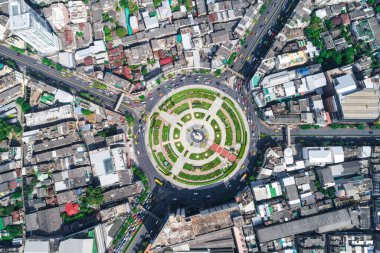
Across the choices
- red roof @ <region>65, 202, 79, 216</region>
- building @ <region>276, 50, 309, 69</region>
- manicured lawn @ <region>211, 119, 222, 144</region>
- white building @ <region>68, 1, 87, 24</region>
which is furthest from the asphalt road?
white building @ <region>68, 1, 87, 24</region>

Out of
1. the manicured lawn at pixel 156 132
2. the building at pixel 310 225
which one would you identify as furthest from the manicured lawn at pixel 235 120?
the building at pixel 310 225

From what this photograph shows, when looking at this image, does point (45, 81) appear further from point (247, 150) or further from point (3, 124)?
point (247, 150)

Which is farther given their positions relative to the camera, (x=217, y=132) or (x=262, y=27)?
(x=262, y=27)

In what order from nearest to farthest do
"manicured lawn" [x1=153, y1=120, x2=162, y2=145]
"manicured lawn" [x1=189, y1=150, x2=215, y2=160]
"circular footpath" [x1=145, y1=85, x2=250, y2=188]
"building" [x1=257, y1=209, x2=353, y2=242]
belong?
1. "building" [x1=257, y1=209, x2=353, y2=242]
2. "circular footpath" [x1=145, y1=85, x2=250, y2=188]
3. "manicured lawn" [x1=189, y1=150, x2=215, y2=160]
4. "manicured lawn" [x1=153, y1=120, x2=162, y2=145]

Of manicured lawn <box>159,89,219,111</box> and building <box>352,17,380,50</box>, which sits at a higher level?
building <box>352,17,380,50</box>

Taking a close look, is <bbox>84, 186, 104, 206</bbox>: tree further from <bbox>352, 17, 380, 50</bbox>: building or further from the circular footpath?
<bbox>352, 17, 380, 50</bbox>: building

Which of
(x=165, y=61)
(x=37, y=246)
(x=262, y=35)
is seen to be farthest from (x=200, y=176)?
(x=37, y=246)

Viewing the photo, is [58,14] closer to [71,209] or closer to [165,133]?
[165,133]
